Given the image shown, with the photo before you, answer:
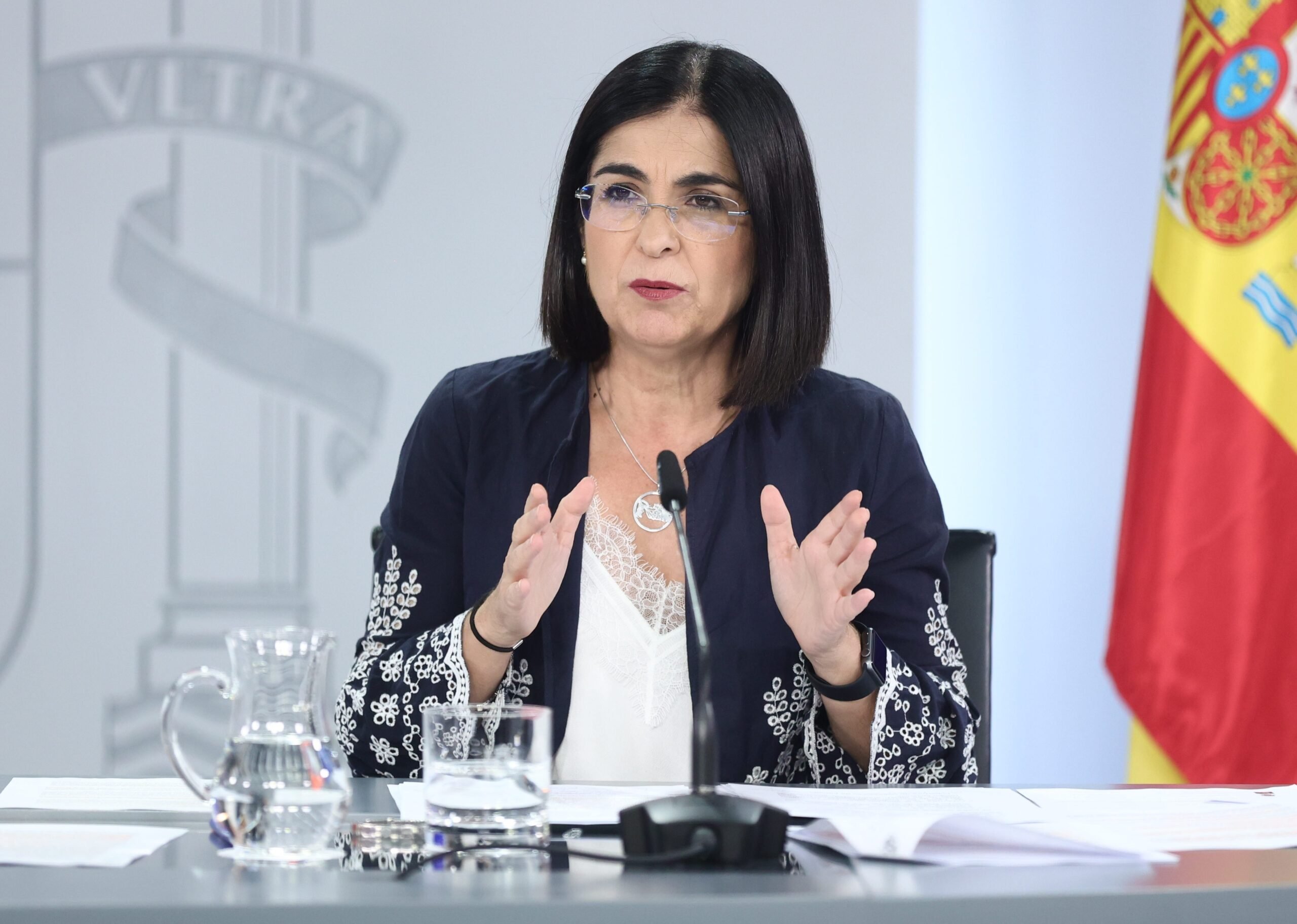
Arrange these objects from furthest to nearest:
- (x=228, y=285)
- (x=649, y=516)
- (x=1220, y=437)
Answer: (x=228, y=285)
(x=1220, y=437)
(x=649, y=516)

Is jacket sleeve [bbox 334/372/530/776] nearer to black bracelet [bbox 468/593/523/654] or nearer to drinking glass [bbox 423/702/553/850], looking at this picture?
black bracelet [bbox 468/593/523/654]

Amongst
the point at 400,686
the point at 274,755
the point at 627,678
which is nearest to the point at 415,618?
the point at 400,686

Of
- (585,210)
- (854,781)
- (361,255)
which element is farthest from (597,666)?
(361,255)

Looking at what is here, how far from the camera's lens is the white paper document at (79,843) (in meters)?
0.85

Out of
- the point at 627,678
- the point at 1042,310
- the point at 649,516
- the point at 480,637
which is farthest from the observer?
the point at 1042,310

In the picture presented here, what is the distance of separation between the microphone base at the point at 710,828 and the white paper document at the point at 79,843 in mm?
332

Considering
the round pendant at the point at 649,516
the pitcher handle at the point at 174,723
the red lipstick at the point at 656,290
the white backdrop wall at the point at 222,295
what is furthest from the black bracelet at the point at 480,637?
the white backdrop wall at the point at 222,295

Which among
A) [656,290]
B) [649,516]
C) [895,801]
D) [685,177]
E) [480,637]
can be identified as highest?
[685,177]

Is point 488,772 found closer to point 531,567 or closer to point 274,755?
point 274,755

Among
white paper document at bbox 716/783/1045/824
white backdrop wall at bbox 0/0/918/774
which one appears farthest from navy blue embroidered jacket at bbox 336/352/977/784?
white backdrop wall at bbox 0/0/918/774

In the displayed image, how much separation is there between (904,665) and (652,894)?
739 mm

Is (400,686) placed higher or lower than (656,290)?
lower

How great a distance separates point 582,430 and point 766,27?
161 centimetres

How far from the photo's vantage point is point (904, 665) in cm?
144
